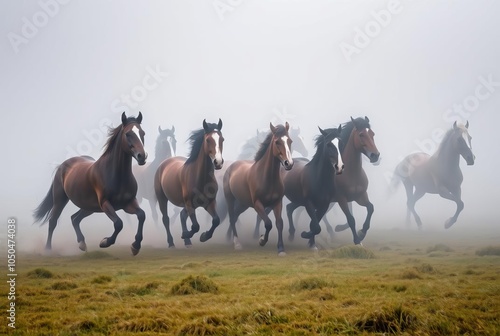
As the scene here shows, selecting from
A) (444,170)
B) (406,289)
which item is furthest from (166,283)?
(444,170)

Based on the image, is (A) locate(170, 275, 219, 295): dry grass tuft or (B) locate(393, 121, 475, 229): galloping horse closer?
(A) locate(170, 275, 219, 295): dry grass tuft

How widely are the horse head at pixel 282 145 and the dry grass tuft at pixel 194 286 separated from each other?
16.5 ft

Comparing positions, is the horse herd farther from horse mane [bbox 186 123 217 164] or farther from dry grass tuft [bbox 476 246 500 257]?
dry grass tuft [bbox 476 246 500 257]

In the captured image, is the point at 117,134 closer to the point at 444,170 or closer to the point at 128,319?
the point at 128,319

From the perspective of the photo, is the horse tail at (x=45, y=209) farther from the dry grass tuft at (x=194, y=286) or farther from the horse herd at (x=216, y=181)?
the dry grass tuft at (x=194, y=286)

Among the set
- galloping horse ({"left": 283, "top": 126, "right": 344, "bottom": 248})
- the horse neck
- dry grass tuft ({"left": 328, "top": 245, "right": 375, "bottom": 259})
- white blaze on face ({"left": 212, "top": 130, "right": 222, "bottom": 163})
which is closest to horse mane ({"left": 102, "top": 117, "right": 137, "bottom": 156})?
white blaze on face ({"left": 212, "top": 130, "right": 222, "bottom": 163})

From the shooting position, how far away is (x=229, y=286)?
7.19 m

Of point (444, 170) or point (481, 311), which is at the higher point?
point (444, 170)

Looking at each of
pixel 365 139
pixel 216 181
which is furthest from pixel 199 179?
pixel 365 139

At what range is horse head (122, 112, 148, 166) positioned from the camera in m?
10.4

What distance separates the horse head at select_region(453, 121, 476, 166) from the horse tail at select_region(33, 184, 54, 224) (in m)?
15.0

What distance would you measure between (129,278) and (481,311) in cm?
555

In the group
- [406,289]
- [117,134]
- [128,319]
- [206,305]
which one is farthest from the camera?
[117,134]

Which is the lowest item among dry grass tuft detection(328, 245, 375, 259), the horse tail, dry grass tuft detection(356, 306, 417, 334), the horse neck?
dry grass tuft detection(356, 306, 417, 334)
